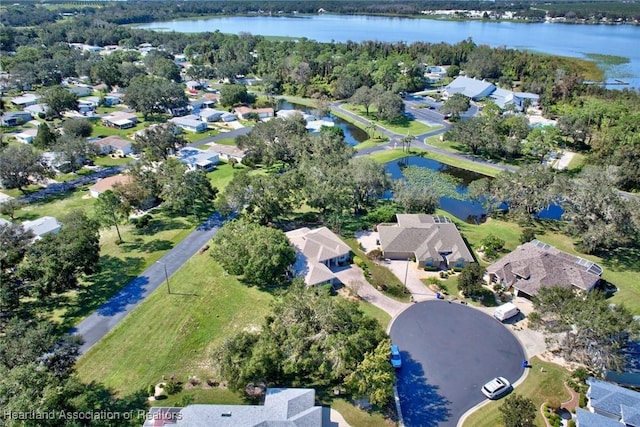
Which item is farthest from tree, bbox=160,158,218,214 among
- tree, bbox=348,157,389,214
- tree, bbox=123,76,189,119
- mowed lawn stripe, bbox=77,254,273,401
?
tree, bbox=123,76,189,119

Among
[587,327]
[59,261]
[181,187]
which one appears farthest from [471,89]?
[59,261]

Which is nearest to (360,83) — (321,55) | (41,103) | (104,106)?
(321,55)

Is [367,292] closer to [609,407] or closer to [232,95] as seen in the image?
[609,407]

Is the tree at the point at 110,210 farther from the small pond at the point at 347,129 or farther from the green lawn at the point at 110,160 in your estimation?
the small pond at the point at 347,129

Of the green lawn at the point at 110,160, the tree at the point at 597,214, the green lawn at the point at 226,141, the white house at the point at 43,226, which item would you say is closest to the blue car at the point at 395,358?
the tree at the point at 597,214

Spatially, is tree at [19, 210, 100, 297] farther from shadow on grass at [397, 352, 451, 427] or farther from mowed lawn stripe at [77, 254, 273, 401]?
shadow on grass at [397, 352, 451, 427]

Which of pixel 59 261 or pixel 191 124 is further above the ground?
pixel 59 261

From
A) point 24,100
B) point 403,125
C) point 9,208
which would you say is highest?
point 24,100
